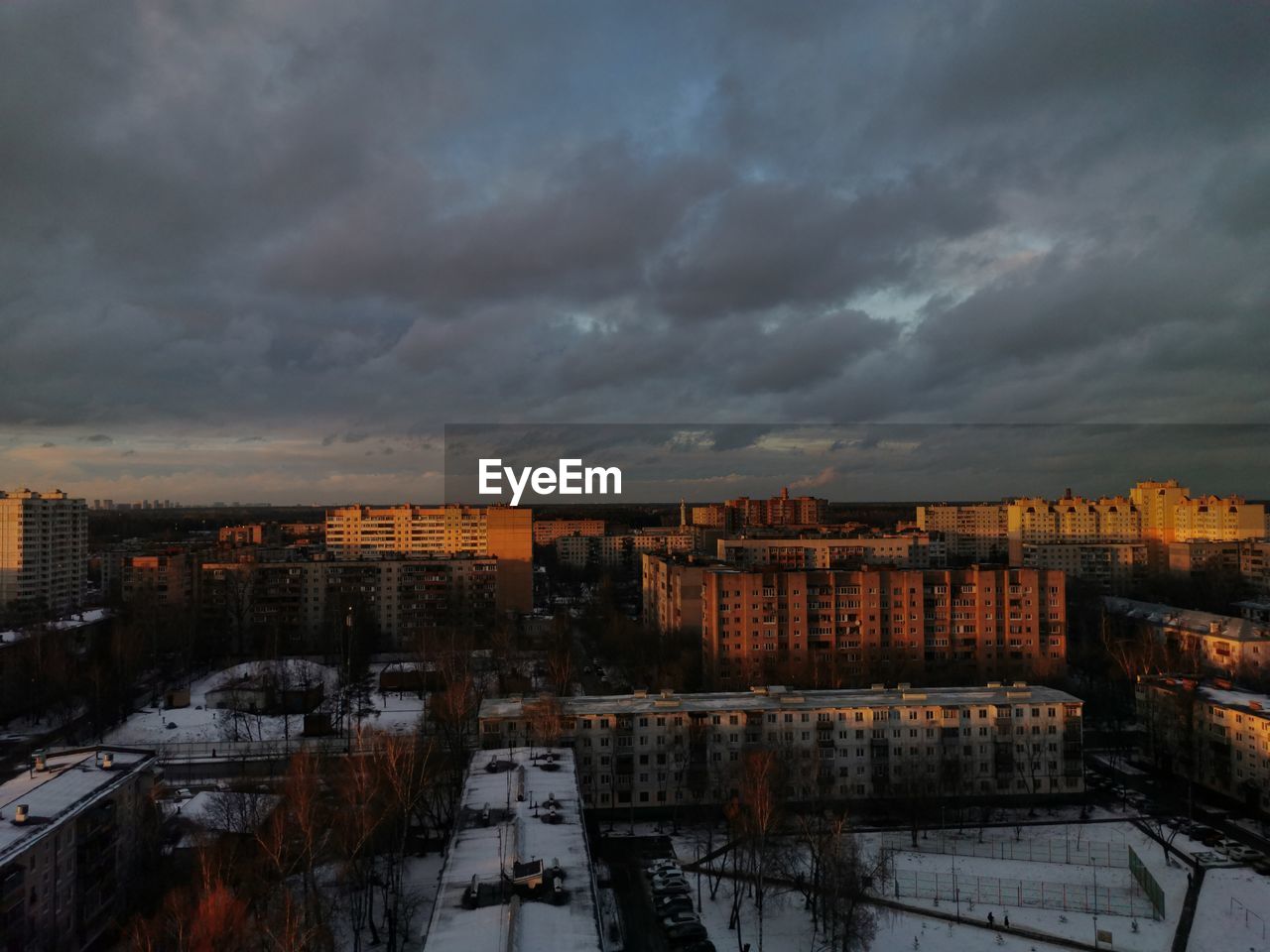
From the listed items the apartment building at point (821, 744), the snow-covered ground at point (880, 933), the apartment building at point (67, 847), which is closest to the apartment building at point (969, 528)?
the apartment building at point (821, 744)

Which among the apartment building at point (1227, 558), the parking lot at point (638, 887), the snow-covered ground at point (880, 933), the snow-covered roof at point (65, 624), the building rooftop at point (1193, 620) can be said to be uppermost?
the apartment building at point (1227, 558)

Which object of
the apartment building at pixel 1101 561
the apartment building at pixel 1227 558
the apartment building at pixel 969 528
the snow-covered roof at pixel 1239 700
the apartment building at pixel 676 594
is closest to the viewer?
the snow-covered roof at pixel 1239 700

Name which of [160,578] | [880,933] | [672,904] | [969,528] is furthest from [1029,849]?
[969,528]

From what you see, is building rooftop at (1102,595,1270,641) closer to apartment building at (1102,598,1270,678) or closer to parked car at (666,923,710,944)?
apartment building at (1102,598,1270,678)

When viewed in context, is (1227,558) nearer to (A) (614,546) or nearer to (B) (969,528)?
(B) (969,528)

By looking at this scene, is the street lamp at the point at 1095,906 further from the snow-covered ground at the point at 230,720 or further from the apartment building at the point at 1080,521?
the apartment building at the point at 1080,521

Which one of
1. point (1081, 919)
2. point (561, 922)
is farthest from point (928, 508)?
point (561, 922)
